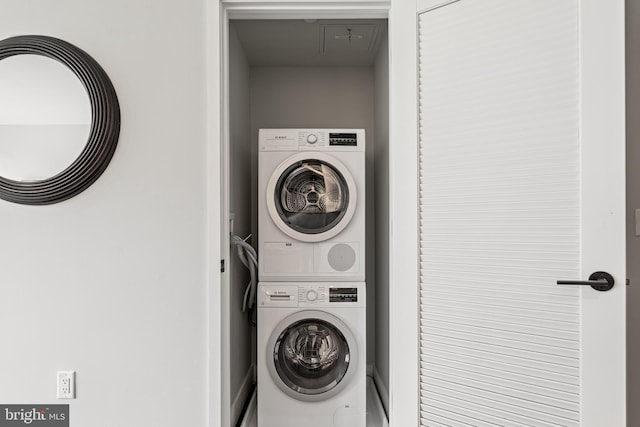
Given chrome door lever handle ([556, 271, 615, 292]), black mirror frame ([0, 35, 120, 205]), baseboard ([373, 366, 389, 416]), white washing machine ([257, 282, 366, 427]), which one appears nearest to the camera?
chrome door lever handle ([556, 271, 615, 292])

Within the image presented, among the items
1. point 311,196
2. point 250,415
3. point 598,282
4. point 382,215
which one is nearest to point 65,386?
point 250,415

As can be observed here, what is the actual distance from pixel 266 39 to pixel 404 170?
5.02 feet

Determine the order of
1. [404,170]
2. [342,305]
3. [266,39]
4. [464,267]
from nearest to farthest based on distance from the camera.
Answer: [464,267] → [404,170] → [342,305] → [266,39]

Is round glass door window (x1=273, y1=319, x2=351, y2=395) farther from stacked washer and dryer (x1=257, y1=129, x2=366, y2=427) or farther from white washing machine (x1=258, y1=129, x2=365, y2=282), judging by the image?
white washing machine (x1=258, y1=129, x2=365, y2=282)

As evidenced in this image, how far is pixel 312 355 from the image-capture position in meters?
2.32

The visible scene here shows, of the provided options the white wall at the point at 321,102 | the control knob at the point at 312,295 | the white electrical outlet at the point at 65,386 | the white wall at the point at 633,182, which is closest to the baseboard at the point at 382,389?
the white wall at the point at 321,102

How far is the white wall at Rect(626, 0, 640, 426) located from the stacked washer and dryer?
118 cm

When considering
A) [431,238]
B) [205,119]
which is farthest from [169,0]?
[431,238]

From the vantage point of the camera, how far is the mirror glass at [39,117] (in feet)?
6.09

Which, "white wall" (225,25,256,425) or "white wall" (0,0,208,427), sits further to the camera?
"white wall" (225,25,256,425)

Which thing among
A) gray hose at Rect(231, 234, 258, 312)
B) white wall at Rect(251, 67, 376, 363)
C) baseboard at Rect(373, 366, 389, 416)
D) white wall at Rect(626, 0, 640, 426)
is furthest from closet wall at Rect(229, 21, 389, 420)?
white wall at Rect(626, 0, 640, 426)

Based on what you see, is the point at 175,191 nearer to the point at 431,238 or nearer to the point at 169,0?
the point at 169,0

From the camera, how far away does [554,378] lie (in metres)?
1.49

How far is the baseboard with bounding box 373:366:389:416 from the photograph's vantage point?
8.18 feet
